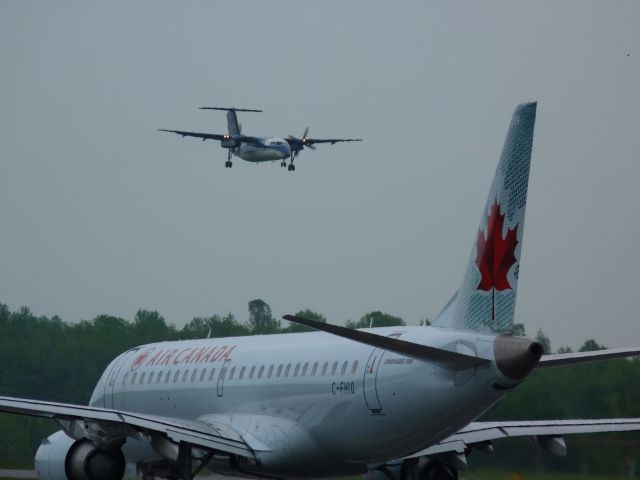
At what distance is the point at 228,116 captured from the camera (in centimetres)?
9506

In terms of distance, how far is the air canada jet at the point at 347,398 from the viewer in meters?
25.2

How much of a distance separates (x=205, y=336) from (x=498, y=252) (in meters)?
29.9

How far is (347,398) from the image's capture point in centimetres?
2814

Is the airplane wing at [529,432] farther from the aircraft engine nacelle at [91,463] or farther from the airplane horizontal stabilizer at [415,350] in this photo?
the aircraft engine nacelle at [91,463]

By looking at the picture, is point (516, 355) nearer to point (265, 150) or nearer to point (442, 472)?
point (442, 472)

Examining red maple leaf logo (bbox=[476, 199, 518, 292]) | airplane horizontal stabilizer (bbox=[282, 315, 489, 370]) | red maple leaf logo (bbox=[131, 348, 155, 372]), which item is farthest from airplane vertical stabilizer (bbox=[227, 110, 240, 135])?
airplane horizontal stabilizer (bbox=[282, 315, 489, 370])

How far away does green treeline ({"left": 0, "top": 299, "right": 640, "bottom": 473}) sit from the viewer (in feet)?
118

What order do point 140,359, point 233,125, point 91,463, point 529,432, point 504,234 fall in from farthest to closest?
1. point 233,125
2. point 140,359
3. point 529,432
4. point 91,463
5. point 504,234

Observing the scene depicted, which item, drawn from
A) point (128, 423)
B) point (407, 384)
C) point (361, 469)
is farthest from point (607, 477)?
point (128, 423)

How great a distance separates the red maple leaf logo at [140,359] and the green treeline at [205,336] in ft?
6.01

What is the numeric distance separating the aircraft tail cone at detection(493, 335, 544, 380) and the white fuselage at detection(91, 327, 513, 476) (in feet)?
0.60

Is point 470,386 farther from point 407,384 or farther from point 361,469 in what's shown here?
point 361,469

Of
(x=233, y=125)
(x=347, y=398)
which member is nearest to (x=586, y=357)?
(x=347, y=398)

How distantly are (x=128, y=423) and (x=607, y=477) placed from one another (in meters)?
12.9
